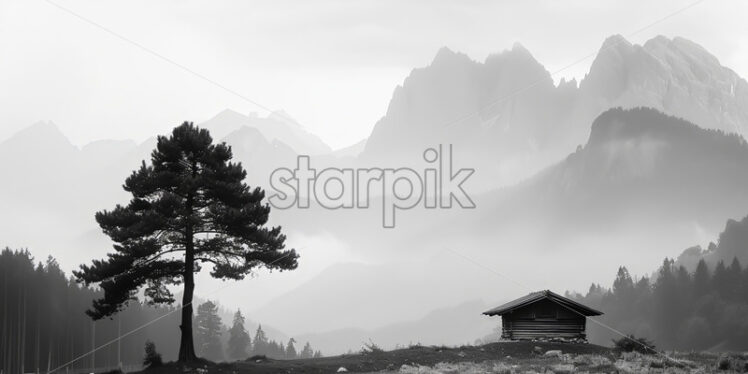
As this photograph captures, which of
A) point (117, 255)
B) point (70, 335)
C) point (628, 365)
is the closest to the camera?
point (628, 365)

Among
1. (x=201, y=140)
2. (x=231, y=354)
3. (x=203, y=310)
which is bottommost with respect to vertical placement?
(x=231, y=354)

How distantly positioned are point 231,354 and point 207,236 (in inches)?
3535

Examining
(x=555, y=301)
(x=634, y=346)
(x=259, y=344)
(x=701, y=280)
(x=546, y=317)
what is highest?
(x=701, y=280)

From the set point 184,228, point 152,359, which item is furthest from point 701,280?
point 152,359

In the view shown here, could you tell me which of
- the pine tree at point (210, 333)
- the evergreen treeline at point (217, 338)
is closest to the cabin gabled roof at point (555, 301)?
the evergreen treeline at point (217, 338)

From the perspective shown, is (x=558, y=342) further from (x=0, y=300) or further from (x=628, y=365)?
(x=0, y=300)

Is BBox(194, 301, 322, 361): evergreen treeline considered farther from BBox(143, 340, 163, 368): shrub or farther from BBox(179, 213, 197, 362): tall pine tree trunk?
BBox(143, 340, 163, 368): shrub

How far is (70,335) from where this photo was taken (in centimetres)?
11056

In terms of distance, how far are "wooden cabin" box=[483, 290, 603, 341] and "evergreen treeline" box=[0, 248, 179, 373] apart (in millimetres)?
71711

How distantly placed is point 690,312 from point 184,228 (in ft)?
457

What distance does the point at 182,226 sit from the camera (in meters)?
40.6

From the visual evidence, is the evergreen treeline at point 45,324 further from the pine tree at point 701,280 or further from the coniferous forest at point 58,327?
the pine tree at point 701,280

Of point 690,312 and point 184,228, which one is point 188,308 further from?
point 690,312

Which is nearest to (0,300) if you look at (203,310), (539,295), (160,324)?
(203,310)
